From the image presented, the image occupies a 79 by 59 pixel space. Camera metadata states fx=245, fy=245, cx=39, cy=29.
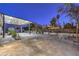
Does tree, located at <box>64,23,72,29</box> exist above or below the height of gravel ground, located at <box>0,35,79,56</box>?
above

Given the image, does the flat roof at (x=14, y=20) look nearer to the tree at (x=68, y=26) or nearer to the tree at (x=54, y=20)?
the tree at (x=54, y=20)

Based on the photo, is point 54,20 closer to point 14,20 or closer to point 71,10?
point 71,10

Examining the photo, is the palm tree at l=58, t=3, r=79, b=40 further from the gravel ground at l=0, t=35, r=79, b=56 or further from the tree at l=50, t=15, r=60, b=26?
the gravel ground at l=0, t=35, r=79, b=56

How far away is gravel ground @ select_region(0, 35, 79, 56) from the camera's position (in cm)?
226

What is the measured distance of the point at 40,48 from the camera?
228cm

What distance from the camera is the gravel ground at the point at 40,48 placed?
2260 mm

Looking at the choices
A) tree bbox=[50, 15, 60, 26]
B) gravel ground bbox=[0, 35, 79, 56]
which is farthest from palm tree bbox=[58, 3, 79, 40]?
gravel ground bbox=[0, 35, 79, 56]

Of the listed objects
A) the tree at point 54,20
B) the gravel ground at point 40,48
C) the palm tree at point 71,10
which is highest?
the palm tree at point 71,10

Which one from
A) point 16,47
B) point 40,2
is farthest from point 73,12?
point 16,47

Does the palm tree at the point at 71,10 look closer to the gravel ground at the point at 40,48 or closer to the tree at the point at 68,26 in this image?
the tree at the point at 68,26

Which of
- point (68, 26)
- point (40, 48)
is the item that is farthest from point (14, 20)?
point (68, 26)

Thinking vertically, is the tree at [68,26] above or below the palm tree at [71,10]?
below

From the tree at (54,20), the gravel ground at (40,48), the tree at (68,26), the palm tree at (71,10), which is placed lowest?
the gravel ground at (40,48)

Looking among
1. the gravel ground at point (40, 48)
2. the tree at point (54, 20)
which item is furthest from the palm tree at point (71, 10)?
the gravel ground at point (40, 48)
